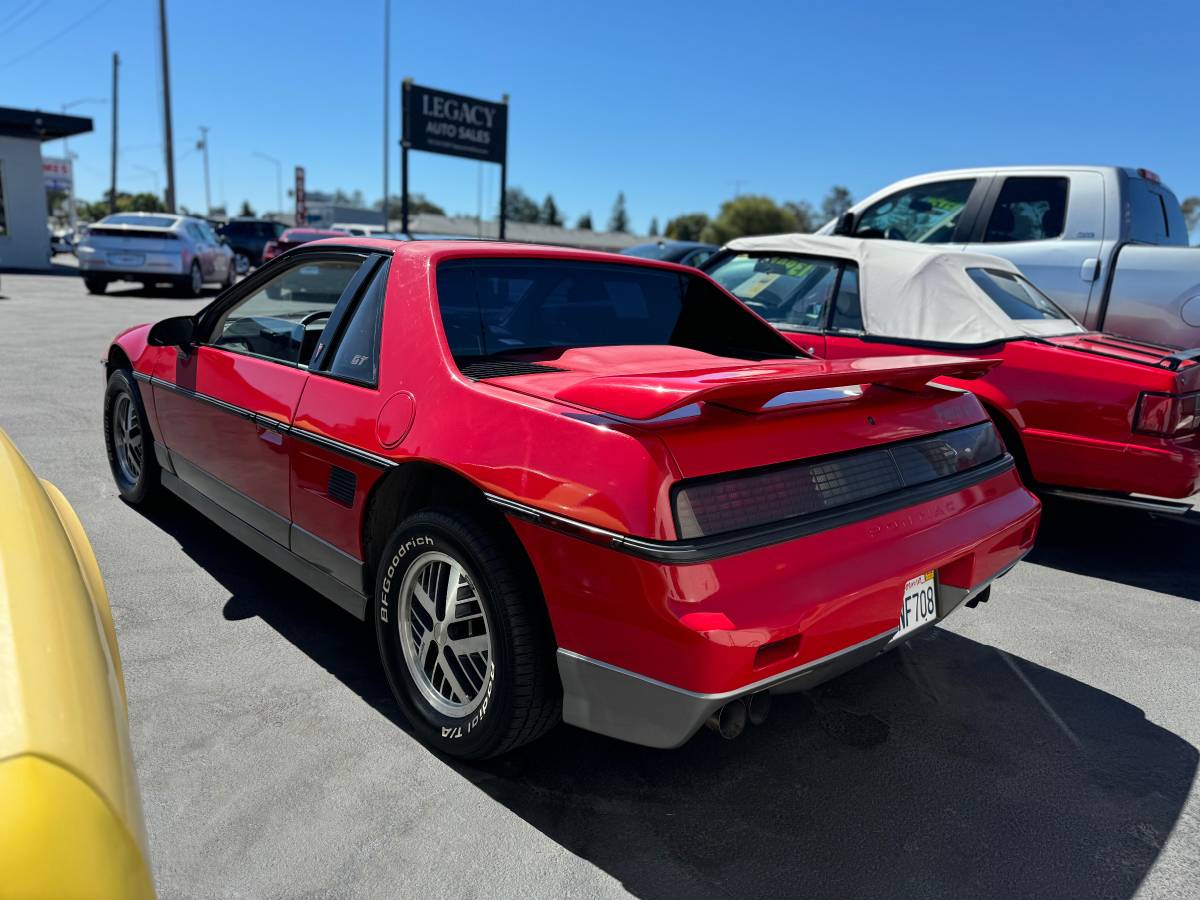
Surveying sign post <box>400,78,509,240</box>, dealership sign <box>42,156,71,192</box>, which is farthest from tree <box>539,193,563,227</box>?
sign post <box>400,78,509,240</box>

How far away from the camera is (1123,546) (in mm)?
5082

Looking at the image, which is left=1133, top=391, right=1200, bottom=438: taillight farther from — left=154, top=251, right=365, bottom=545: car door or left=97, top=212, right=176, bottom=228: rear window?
left=97, top=212, right=176, bottom=228: rear window

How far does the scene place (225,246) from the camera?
66.0ft

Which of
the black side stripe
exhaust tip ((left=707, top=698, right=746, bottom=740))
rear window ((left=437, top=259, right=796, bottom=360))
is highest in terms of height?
rear window ((left=437, top=259, right=796, bottom=360))

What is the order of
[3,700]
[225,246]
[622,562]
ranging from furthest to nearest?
[225,246] < [622,562] < [3,700]

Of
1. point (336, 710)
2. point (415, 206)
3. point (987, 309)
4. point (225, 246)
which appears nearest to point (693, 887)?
point (336, 710)

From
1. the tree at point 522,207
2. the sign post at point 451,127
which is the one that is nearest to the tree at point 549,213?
the tree at point 522,207

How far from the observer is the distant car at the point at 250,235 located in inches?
1078

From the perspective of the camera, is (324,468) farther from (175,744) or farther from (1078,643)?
(1078,643)

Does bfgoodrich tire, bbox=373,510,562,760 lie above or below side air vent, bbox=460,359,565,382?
below

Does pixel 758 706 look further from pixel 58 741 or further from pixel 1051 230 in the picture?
pixel 1051 230

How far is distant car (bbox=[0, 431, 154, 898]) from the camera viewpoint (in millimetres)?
998

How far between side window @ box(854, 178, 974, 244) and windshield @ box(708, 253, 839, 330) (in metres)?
1.68

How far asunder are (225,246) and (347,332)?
1910 cm
